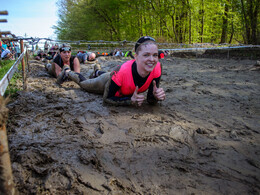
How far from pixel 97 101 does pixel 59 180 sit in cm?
227

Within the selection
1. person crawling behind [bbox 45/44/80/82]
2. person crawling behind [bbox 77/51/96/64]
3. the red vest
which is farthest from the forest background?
the red vest

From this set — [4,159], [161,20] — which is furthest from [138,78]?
[161,20]

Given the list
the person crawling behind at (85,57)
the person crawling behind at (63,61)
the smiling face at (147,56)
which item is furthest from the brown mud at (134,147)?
the person crawling behind at (85,57)

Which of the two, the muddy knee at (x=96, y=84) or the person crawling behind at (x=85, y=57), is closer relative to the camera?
the muddy knee at (x=96, y=84)

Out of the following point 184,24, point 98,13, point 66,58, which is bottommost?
point 66,58

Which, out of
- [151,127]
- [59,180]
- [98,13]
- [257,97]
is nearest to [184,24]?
[98,13]

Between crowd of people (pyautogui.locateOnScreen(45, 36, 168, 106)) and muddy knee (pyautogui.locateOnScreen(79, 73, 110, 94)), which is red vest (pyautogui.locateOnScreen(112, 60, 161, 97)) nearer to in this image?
crowd of people (pyautogui.locateOnScreen(45, 36, 168, 106))

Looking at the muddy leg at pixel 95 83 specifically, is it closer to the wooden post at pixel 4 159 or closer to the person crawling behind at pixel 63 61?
the person crawling behind at pixel 63 61

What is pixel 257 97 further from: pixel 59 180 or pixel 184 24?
pixel 184 24

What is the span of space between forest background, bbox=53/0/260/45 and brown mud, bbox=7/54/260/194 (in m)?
12.3

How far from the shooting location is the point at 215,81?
550 cm

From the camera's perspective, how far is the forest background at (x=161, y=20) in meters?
15.0

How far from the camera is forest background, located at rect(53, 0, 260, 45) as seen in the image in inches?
589

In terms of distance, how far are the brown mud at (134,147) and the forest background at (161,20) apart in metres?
12.3
